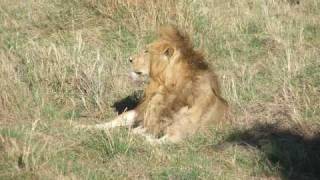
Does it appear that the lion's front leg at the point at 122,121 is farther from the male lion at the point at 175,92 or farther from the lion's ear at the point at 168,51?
the lion's ear at the point at 168,51

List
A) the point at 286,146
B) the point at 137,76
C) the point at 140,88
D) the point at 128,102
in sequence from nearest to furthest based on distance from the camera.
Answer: the point at 286,146
the point at 137,76
the point at 128,102
the point at 140,88

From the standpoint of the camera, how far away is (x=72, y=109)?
25.5 feet

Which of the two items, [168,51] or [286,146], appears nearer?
[286,146]

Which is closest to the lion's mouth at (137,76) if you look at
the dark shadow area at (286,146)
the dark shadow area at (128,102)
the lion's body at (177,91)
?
the lion's body at (177,91)

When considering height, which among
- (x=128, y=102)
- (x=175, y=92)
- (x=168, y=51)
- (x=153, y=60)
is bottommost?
(x=128, y=102)

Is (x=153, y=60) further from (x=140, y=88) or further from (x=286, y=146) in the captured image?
(x=286, y=146)

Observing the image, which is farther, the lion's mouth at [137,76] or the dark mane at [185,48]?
the lion's mouth at [137,76]

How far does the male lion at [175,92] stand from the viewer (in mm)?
7246

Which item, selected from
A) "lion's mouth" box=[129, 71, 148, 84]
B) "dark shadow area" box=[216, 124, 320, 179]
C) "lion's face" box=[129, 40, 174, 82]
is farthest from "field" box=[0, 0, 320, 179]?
"lion's face" box=[129, 40, 174, 82]

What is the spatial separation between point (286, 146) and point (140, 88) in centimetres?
230

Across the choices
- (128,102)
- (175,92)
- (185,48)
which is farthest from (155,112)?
(128,102)

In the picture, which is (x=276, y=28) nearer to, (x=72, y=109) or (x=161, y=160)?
(x=72, y=109)

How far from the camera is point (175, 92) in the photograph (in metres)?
7.30

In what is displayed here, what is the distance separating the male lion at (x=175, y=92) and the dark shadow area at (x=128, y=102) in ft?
1.81
